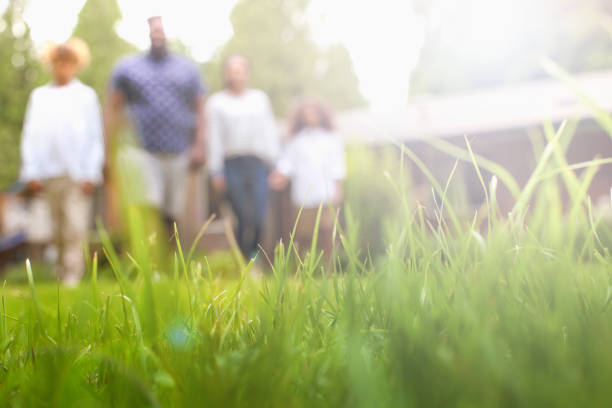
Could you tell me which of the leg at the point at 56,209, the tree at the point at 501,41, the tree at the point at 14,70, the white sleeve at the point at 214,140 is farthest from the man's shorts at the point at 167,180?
the tree at the point at 501,41

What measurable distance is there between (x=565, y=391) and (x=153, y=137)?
198 inches

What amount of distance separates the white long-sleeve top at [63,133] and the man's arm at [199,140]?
0.98 meters

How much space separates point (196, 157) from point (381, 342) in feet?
15.5

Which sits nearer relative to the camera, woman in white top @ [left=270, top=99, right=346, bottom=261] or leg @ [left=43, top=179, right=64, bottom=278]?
leg @ [left=43, top=179, right=64, bottom=278]

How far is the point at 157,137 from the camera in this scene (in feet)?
16.9

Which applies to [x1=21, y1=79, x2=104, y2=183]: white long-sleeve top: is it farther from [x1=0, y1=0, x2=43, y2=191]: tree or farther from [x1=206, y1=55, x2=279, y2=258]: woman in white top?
[x1=0, y1=0, x2=43, y2=191]: tree

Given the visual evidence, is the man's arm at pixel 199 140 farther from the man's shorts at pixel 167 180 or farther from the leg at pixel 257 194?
the leg at pixel 257 194

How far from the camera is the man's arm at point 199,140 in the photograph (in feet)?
17.7

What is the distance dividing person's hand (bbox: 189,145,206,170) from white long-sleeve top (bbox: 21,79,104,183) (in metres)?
0.98

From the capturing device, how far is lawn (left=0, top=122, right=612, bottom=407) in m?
0.48

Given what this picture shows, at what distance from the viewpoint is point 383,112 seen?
14.6 m

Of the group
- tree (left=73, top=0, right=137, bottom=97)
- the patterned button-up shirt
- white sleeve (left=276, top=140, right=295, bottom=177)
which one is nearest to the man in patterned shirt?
the patterned button-up shirt

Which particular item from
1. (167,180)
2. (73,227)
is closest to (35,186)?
(73,227)

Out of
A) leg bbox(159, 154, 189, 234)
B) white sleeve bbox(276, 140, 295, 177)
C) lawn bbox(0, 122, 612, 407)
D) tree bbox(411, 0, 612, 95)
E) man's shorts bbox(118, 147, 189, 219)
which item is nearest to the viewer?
lawn bbox(0, 122, 612, 407)
